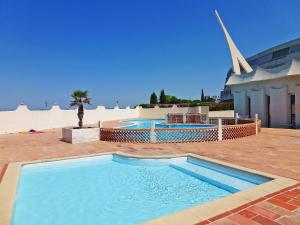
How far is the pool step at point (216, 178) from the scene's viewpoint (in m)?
5.31

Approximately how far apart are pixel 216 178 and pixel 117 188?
2.75 meters

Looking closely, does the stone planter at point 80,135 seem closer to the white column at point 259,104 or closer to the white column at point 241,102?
the white column at point 259,104

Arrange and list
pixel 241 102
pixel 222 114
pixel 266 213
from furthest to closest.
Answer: pixel 222 114 < pixel 241 102 < pixel 266 213

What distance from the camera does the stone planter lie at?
11.9 meters

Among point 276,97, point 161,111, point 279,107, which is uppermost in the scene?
point 276,97

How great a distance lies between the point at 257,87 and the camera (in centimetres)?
2025

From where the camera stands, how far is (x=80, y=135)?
12.1 m

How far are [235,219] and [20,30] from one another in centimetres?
2430

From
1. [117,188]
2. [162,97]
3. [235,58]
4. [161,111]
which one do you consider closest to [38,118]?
[117,188]

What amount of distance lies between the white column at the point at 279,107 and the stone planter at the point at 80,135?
15184 millimetres

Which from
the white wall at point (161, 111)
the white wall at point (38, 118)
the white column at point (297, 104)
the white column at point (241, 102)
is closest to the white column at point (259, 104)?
the white column at point (241, 102)

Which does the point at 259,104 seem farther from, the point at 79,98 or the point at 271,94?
the point at 79,98

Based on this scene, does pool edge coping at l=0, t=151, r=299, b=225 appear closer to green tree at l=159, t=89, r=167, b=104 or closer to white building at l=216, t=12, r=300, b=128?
white building at l=216, t=12, r=300, b=128

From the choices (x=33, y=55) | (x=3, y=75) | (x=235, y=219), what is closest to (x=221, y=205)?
(x=235, y=219)
